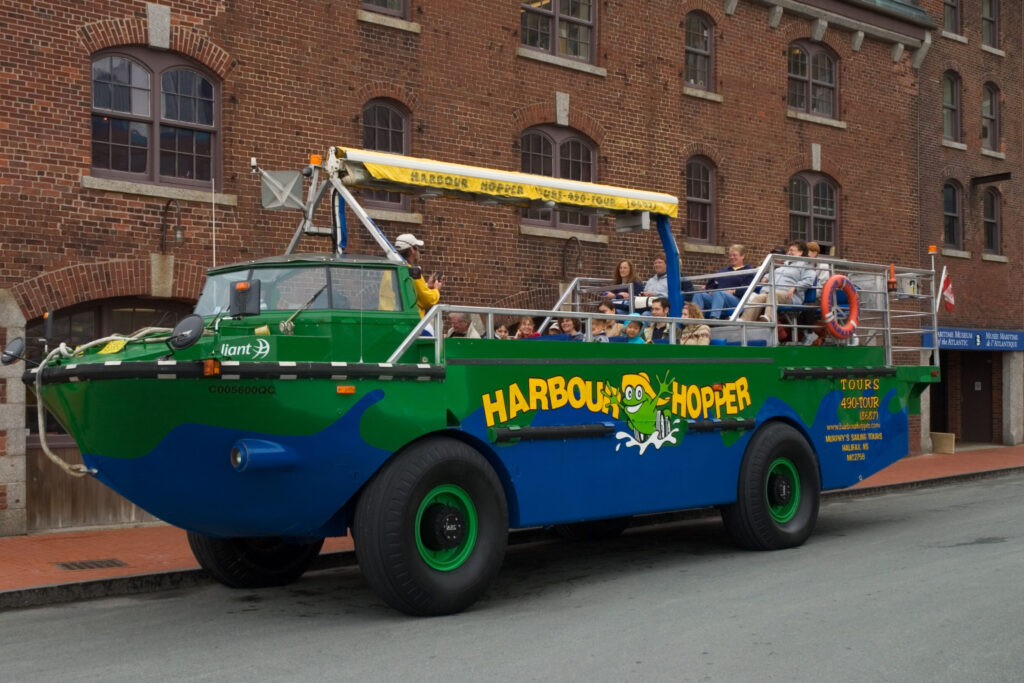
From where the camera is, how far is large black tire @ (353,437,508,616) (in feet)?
24.8

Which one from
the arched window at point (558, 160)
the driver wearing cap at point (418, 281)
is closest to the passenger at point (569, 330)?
the driver wearing cap at point (418, 281)

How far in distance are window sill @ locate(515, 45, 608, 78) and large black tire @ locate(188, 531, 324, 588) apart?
9338mm

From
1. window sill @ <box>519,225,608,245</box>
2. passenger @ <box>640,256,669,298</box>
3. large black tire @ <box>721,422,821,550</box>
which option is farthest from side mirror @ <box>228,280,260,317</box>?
window sill @ <box>519,225,608,245</box>

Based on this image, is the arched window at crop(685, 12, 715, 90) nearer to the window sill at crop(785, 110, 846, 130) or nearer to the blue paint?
the window sill at crop(785, 110, 846, 130)

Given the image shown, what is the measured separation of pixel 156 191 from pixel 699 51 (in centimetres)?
1011

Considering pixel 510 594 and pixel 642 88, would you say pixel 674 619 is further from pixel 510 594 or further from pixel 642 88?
pixel 642 88

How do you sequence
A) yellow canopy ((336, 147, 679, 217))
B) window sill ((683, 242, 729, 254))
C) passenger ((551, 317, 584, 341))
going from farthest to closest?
window sill ((683, 242, 729, 254)) < passenger ((551, 317, 584, 341)) < yellow canopy ((336, 147, 679, 217))

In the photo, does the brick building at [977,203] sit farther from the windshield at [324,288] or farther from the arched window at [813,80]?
the windshield at [324,288]

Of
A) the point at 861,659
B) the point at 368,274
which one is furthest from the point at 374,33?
the point at 861,659

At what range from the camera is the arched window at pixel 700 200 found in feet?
62.3

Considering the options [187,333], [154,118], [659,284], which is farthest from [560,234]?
[187,333]

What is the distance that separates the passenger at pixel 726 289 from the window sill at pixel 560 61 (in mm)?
5465

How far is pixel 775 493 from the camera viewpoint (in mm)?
10828

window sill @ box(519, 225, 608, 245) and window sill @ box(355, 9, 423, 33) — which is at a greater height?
window sill @ box(355, 9, 423, 33)
